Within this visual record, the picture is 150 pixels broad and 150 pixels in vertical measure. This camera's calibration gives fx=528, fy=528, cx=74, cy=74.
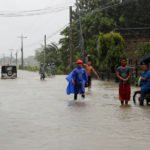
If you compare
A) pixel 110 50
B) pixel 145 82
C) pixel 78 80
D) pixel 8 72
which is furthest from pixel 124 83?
pixel 8 72

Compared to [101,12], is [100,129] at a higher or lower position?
lower

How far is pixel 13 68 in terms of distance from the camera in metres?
48.0

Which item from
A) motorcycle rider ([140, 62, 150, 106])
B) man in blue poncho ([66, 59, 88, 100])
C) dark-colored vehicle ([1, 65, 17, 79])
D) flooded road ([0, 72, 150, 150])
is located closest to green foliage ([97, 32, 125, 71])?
dark-colored vehicle ([1, 65, 17, 79])

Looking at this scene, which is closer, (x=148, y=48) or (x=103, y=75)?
(x=148, y=48)

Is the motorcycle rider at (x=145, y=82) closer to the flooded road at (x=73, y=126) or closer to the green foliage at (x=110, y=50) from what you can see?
the flooded road at (x=73, y=126)

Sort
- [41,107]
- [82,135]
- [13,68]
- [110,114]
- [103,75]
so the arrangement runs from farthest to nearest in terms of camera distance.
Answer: [13,68] < [103,75] < [41,107] < [110,114] < [82,135]

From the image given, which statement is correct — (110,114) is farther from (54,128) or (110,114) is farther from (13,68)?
(13,68)

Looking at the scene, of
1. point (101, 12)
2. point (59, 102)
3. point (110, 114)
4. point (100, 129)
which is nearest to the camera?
point (100, 129)

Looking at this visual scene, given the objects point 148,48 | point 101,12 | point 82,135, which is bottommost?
point 82,135

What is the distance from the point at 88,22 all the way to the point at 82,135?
155 feet

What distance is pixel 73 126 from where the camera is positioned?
12.0 metres

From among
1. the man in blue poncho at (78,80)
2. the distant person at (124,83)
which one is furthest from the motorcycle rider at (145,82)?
the man in blue poncho at (78,80)

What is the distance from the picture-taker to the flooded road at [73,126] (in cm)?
952

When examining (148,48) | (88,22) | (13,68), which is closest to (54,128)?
(148,48)
